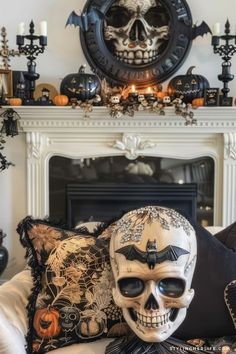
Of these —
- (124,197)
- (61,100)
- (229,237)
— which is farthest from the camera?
(124,197)

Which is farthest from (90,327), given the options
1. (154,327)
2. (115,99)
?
(115,99)

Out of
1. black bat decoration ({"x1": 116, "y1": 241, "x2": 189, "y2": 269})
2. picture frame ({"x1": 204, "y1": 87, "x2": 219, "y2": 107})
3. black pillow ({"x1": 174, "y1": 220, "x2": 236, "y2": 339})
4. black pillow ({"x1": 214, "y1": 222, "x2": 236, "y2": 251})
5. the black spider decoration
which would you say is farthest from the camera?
the black spider decoration

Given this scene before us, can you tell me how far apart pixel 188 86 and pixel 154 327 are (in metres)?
2.15

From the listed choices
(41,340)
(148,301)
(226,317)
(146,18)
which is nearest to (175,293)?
(148,301)

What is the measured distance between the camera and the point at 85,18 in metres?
3.44

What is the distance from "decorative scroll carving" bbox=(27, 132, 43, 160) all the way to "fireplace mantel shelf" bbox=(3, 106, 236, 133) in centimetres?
5

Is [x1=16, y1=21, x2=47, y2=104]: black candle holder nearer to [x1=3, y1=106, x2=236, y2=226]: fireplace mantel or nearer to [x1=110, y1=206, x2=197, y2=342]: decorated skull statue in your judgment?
[x1=3, y1=106, x2=236, y2=226]: fireplace mantel

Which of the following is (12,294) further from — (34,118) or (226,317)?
(34,118)

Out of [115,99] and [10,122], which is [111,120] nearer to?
[115,99]

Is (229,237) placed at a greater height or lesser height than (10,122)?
lesser

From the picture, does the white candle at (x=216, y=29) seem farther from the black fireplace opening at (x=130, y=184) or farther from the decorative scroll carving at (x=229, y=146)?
the black fireplace opening at (x=130, y=184)

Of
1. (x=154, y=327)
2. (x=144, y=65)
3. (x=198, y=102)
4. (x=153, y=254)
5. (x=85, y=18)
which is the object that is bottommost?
(x=154, y=327)

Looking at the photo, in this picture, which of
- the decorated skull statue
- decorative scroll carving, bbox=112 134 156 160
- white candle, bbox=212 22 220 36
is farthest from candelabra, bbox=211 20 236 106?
the decorated skull statue

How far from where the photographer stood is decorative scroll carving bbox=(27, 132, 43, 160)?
3.61 m
